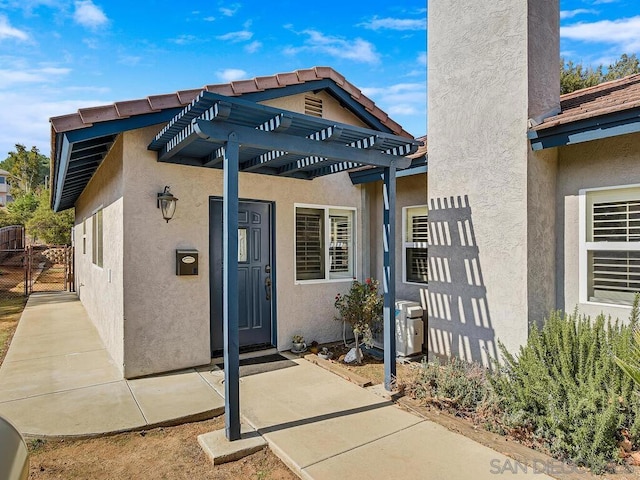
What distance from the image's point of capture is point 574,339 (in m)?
4.08

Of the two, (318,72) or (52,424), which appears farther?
(318,72)

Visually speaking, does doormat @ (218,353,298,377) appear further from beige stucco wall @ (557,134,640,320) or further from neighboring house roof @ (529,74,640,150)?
neighboring house roof @ (529,74,640,150)

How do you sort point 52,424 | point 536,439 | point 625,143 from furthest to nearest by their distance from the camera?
point 625,143
point 52,424
point 536,439

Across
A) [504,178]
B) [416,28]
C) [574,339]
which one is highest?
[416,28]

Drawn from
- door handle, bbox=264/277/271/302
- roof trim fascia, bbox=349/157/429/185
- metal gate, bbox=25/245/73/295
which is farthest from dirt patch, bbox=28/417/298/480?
metal gate, bbox=25/245/73/295

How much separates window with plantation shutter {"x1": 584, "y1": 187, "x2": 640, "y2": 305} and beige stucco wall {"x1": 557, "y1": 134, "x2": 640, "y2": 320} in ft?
0.40

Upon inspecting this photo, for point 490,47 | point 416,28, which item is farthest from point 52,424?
point 416,28

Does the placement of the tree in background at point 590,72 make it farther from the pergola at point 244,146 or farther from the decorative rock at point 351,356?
the decorative rock at point 351,356

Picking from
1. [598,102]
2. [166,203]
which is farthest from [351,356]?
[598,102]

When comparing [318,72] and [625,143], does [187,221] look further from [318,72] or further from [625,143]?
[625,143]

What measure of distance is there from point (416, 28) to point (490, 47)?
5.21 metres

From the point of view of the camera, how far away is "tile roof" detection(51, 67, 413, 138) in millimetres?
4695

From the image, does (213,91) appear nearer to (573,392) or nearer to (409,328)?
(409,328)

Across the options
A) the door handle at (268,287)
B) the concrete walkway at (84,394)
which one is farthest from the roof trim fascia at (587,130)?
the concrete walkway at (84,394)
